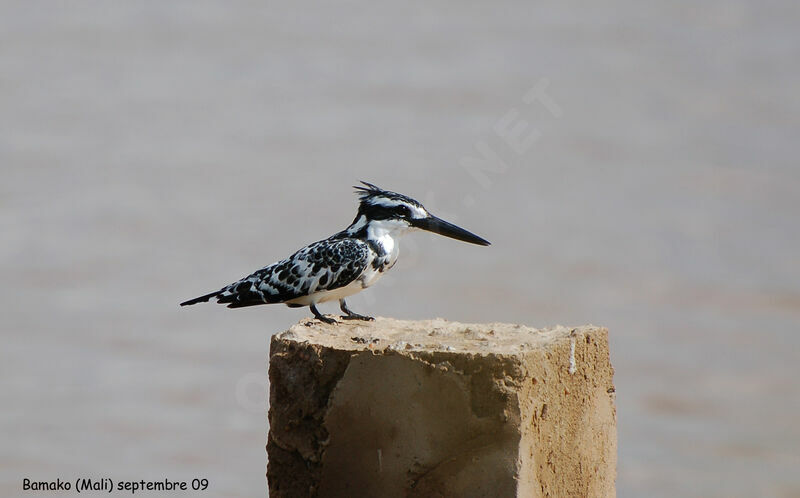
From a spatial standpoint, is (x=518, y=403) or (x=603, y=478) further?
(x=603, y=478)

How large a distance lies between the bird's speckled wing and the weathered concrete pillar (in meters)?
0.25

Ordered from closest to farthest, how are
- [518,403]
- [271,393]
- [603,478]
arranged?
[518,403], [271,393], [603,478]

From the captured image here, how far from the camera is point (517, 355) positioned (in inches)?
112

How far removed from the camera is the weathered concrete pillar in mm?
2855

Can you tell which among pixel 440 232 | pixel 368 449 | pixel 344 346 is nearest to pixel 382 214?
pixel 440 232

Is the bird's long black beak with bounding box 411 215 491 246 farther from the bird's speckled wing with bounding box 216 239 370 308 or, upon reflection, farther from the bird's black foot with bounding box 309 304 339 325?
the bird's black foot with bounding box 309 304 339 325

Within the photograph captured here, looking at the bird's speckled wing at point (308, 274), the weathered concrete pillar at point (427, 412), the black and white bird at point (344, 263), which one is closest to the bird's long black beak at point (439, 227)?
the black and white bird at point (344, 263)

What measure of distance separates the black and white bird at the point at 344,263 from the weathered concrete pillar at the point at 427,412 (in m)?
0.26

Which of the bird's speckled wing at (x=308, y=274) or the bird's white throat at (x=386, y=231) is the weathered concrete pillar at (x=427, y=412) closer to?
the bird's speckled wing at (x=308, y=274)

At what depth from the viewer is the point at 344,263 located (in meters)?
3.43

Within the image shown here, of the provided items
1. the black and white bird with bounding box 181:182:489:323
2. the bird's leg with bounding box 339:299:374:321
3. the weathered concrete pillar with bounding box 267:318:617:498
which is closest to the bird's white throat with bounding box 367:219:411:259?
the black and white bird with bounding box 181:182:489:323

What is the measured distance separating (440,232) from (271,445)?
894mm

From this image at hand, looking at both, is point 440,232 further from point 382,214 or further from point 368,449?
point 368,449

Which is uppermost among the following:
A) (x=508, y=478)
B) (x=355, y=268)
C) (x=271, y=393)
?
(x=355, y=268)
